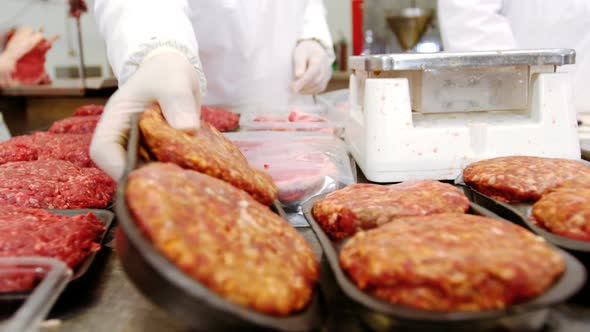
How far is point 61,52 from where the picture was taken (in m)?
6.18

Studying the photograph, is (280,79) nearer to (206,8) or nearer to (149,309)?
(206,8)

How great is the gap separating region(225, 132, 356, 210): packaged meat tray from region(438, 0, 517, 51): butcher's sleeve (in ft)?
5.24

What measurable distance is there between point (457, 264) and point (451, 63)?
800 millimetres

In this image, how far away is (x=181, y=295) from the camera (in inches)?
21.1

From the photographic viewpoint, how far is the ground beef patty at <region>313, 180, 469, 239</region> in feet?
2.86

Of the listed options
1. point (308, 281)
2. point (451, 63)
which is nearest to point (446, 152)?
point (451, 63)

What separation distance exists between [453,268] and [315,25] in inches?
92.8

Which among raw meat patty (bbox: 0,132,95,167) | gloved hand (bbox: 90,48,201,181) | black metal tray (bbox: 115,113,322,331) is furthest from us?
raw meat patty (bbox: 0,132,95,167)

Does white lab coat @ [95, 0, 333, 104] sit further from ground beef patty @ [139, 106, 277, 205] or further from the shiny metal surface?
ground beef patty @ [139, 106, 277, 205]

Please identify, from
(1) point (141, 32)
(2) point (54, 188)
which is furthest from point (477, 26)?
(2) point (54, 188)

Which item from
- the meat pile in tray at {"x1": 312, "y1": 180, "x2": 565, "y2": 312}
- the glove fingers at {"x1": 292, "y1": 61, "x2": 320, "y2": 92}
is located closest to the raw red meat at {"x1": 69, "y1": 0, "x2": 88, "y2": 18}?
the glove fingers at {"x1": 292, "y1": 61, "x2": 320, "y2": 92}

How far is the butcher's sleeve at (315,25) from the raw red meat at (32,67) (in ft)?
8.57

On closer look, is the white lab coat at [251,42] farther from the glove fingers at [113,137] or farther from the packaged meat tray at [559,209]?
the packaged meat tray at [559,209]

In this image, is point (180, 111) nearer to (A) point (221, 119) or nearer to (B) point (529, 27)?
(A) point (221, 119)
